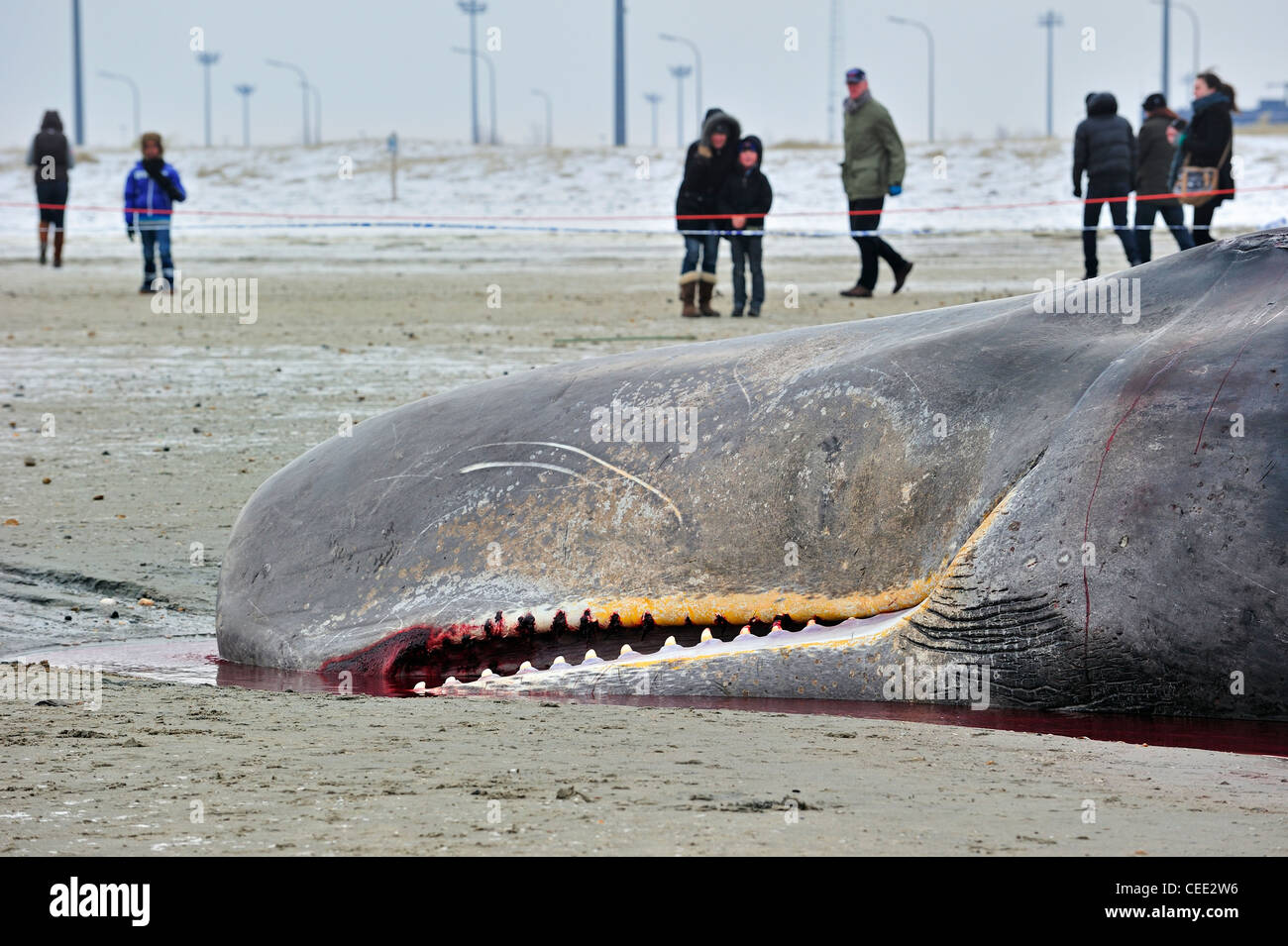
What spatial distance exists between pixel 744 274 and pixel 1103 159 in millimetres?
4092

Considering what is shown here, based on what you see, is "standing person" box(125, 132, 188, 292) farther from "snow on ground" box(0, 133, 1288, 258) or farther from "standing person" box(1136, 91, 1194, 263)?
"snow on ground" box(0, 133, 1288, 258)

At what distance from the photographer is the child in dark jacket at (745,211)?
16906mm

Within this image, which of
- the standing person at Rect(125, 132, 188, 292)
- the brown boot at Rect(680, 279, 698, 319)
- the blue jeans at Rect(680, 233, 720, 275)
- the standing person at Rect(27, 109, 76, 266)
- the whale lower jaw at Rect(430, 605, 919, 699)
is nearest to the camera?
the whale lower jaw at Rect(430, 605, 919, 699)

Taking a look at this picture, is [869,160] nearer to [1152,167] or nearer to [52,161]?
[1152,167]

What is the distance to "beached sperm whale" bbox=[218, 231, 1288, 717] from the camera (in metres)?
4.32

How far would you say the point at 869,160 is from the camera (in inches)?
709

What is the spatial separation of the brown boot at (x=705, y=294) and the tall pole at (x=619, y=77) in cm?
3993

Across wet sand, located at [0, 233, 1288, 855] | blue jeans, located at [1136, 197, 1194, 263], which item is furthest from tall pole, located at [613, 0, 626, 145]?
wet sand, located at [0, 233, 1288, 855]

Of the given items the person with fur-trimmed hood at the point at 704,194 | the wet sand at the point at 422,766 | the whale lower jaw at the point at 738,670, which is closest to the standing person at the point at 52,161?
the person with fur-trimmed hood at the point at 704,194

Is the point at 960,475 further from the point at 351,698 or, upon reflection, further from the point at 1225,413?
the point at 351,698

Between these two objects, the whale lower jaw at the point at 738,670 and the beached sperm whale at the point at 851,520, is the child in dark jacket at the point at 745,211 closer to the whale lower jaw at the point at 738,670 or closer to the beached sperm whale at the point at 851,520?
the beached sperm whale at the point at 851,520

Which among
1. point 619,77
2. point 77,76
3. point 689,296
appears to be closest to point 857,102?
point 689,296

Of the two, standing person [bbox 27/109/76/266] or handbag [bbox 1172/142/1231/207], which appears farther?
standing person [bbox 27/109/76/266]

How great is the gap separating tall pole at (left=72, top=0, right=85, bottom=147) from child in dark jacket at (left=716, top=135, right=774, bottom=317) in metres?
53.3
